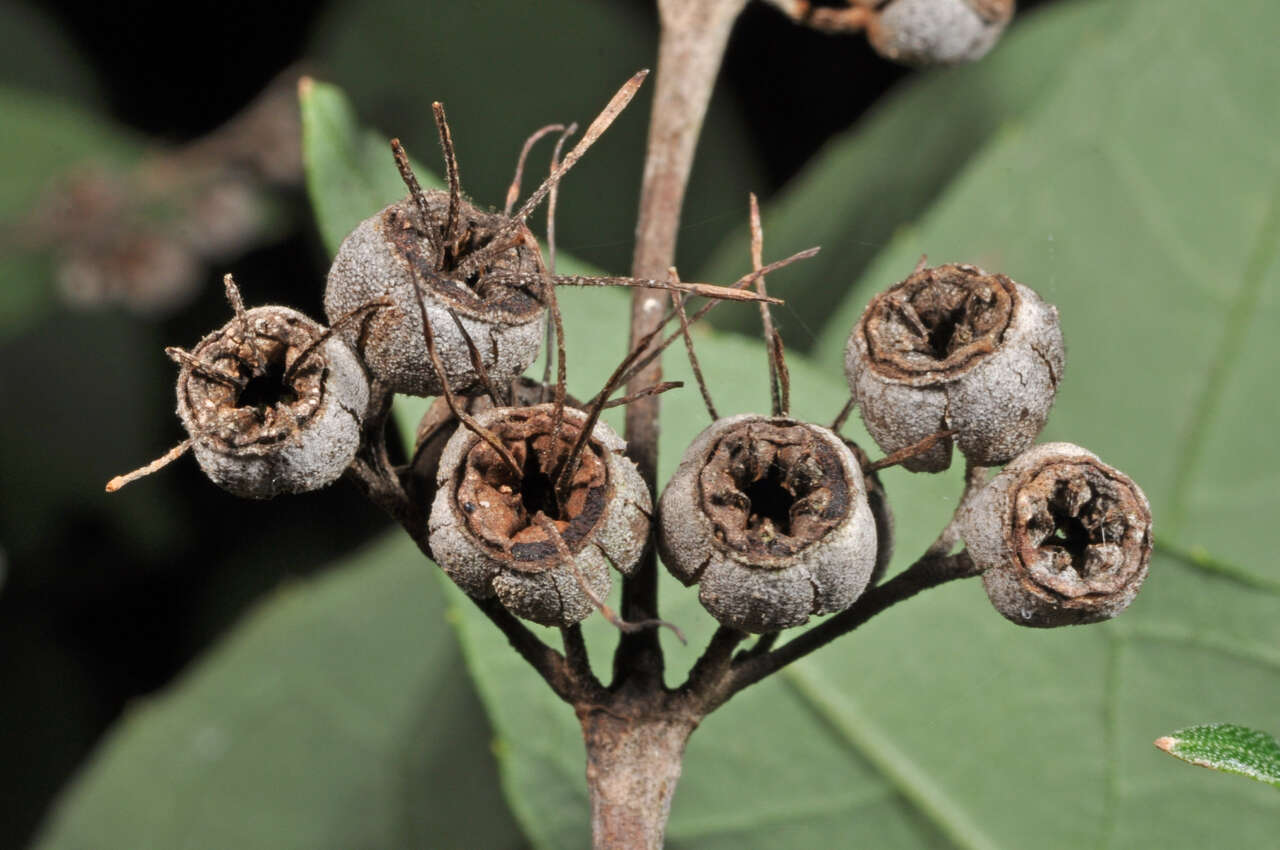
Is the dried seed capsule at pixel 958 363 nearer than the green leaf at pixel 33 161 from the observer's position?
Yes

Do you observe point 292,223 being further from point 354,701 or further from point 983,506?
point 983,506

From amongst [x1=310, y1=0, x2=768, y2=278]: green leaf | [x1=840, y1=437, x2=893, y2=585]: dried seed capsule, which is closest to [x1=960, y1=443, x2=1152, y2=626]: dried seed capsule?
[x1=840, y1=437, x2=893, y2=585]: dried seed capsule

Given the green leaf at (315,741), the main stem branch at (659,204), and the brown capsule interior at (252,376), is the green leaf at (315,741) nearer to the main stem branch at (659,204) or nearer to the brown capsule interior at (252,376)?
the main stem branch at (659,204)

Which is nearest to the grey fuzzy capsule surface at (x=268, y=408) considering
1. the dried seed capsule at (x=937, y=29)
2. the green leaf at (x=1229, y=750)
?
the green leaf at (x=1229, y=750)

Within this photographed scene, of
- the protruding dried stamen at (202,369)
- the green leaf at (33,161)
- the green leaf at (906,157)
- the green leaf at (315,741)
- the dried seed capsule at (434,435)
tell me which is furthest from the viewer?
the green leaf at (33,161)

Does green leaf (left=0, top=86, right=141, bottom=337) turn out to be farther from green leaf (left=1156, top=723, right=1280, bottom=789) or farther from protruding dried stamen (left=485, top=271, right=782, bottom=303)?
green leaf (left=1156, top=723, right=1280, bottom=789)

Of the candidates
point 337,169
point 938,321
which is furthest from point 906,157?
point 938,321
